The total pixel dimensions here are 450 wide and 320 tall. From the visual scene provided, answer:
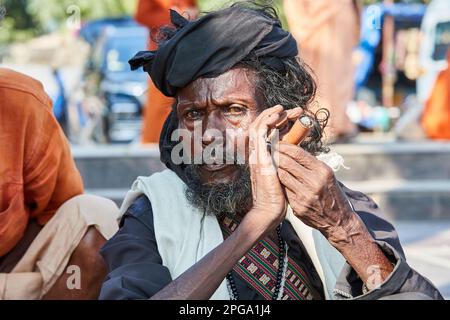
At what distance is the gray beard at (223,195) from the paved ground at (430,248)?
272 centimetres

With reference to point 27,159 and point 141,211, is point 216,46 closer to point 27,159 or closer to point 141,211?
point 141,211

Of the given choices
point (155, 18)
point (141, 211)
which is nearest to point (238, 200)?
point (141, 211)

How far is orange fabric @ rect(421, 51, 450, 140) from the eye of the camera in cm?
994

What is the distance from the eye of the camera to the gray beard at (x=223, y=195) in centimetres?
288

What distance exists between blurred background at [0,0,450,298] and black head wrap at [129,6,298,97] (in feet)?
1.54

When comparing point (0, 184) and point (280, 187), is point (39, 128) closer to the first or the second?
point (0, 184)

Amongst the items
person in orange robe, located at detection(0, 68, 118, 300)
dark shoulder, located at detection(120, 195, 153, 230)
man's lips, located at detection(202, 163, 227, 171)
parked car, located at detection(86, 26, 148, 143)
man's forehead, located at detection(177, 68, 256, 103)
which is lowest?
parked car, located at detection(86, 26, 148, 143)

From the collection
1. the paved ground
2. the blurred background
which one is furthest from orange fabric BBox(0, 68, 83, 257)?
the paved ground

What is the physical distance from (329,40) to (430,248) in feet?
8.07

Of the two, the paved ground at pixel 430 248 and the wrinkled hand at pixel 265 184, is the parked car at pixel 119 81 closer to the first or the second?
the paved ground at pixel 430 248

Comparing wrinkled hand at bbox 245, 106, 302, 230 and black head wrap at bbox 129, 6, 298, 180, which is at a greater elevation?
black head wrap at bbox 129, 6, 298, 180

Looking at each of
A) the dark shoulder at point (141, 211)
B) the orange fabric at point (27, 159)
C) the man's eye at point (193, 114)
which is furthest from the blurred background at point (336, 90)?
the dark shoulder at point (141, 211)

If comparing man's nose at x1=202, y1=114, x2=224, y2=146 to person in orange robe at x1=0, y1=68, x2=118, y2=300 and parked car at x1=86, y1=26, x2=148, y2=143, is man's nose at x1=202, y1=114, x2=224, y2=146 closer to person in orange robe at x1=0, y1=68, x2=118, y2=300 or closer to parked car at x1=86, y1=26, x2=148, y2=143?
person in orange robe at x1=0, y1=68, x2=118, y2=300

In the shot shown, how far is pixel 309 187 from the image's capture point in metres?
2.54
